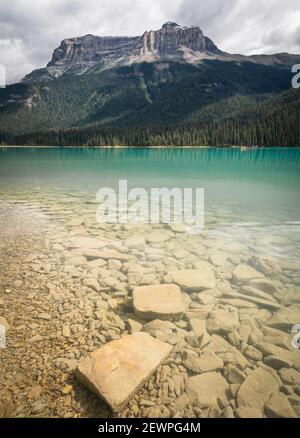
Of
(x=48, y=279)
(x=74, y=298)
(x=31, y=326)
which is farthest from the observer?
(x=48, y=279)

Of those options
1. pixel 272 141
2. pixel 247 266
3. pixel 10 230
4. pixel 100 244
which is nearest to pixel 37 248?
pixel 100 244

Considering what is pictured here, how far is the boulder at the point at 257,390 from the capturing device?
466 cm

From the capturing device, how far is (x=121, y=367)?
5.00 m

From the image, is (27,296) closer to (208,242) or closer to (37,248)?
(37,248)

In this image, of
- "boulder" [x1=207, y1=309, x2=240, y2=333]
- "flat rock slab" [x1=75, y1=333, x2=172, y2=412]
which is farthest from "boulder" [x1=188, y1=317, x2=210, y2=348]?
"flat rock slab" [x1=75, y1=333, x2=172, y2=412]

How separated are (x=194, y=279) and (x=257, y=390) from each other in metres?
3.87

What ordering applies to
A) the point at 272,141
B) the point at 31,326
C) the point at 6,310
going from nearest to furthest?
the point at 31,326 < the point at 6,310 < the point at 272,141

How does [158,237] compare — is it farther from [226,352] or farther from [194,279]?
[226,352]

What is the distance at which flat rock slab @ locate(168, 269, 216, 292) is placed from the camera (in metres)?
8.15

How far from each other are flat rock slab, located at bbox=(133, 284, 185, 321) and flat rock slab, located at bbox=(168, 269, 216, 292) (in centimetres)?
54

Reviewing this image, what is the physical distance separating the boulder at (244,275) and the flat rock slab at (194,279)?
0.70 m

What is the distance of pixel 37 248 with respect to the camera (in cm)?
1116

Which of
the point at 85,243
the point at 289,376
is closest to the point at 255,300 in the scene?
the point at 289,376

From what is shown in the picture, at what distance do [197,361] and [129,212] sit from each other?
1314cm
